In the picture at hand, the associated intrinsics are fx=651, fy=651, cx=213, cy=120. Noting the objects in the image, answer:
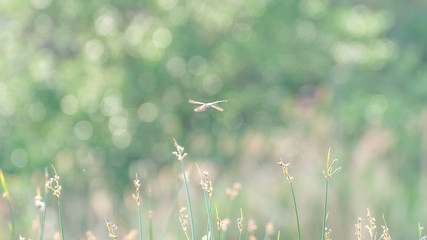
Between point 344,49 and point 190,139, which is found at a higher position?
point 344,49

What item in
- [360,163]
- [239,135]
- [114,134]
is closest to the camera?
[360,163]

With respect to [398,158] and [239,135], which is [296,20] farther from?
[398,158]

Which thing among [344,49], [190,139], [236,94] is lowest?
[190,139]

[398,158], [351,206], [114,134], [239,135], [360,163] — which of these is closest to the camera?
[351,206]

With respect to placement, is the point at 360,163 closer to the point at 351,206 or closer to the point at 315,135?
the point at 351,206

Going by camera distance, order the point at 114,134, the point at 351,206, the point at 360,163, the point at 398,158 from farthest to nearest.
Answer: the point at 114,134, the point at 398,158, the point at 360,163, the point at 351,206

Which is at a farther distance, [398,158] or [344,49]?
[344,49]

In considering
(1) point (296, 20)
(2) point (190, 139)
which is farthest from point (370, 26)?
(2) point (190, 139)

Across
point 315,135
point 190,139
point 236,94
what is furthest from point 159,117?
point 315,135

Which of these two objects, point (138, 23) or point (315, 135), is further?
point (138, 23)
